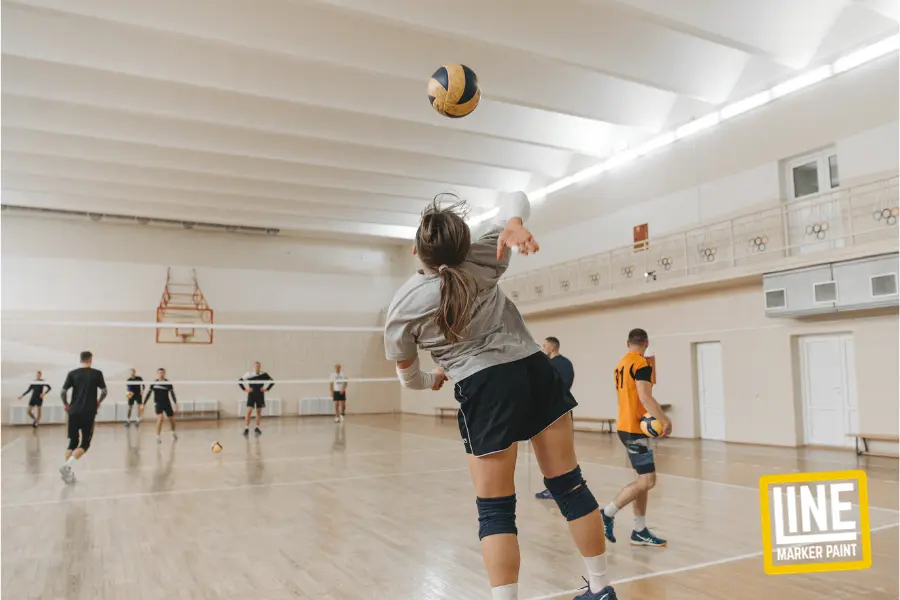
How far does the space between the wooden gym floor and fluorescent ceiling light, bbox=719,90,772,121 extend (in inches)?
283

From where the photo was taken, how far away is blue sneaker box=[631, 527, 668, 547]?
4.77 meters

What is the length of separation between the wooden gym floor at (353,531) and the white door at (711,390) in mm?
3736

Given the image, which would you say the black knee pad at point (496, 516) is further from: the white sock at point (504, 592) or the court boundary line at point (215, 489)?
the court boundary line at point (215, 489)

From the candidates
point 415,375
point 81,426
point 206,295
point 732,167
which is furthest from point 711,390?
point 206,295

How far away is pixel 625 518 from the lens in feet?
19.0

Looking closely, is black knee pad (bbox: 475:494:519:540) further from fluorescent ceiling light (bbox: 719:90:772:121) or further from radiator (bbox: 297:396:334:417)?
radiator (bbox: 297:396:334:417)

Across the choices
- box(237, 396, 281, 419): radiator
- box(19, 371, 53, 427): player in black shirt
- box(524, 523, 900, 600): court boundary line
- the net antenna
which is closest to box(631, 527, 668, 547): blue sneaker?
box(524, 523, 900, 600): court boundary line

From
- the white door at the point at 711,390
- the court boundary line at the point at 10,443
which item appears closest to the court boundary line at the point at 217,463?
the court boundary line at the point at 10,443

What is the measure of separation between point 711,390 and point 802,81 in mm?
6596

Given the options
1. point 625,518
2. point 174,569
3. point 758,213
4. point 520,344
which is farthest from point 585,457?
point 520,344

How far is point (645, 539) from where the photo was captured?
480 centimetres

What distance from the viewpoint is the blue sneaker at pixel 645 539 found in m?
4.77

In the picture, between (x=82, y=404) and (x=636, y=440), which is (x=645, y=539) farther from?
(x=82, y=404)

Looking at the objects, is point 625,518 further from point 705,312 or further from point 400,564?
point 705,312
